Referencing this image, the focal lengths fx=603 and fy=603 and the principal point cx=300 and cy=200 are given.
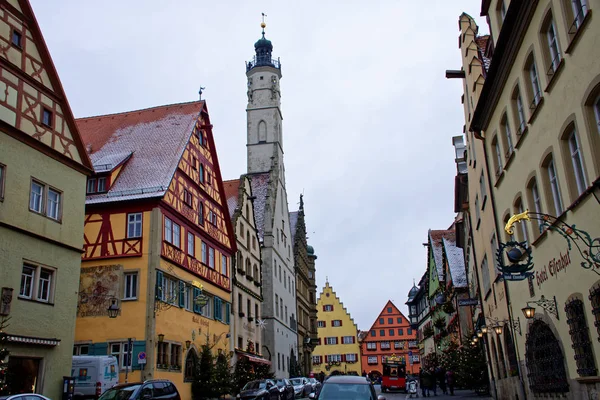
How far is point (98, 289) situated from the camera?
26109 millimetres

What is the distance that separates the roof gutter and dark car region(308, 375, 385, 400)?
9.28m

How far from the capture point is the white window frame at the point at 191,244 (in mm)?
30223

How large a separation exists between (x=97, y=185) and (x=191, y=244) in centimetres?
548

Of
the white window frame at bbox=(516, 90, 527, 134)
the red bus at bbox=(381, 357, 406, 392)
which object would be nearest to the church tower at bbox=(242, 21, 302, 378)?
the red bus at bbox=(381, 357, 406, 392)

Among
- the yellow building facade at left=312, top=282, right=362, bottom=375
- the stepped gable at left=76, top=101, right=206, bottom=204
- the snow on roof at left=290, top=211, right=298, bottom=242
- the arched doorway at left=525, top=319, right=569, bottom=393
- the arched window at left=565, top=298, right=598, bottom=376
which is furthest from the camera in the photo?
the yellow building facade at left=312, top=282, right=362, bottom=375

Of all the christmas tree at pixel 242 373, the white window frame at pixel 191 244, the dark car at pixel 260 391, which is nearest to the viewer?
the dark car at pixel 260 391

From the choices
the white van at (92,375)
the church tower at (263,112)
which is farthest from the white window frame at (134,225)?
the church tower at (263,112)

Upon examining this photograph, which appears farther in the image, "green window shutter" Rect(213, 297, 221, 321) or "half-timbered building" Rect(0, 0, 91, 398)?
"green window shutter" Rect(213, 297, 221, 321)

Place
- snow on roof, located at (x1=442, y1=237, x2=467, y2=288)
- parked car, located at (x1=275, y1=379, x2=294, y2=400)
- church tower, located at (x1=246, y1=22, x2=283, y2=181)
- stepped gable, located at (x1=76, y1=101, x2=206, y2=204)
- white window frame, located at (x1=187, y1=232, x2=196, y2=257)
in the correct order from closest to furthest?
stepped gable, located at (x1=76, y1=101, x2=206, y2=204) < white window frame, located at (x1=187, y1=232, x2=196, y2=257) < parked car, located at (x1=275, y1=379, x2=294, y2=400) < snow on roof, located at (x1=442, y1=237, x2=467, y2=288) < church tower, located at (x1=246, y1=22, x2=283, y2=181)

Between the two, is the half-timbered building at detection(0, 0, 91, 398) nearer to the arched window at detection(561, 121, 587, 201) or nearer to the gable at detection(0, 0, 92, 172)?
the gable at detection(0, 0, 92, 172)

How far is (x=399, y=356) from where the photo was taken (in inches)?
3871

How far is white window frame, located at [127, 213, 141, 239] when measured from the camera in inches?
1049

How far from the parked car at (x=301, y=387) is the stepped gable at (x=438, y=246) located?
16.6 m

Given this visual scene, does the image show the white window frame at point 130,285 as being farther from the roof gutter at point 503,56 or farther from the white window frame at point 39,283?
the roof gutter at point 503,56
